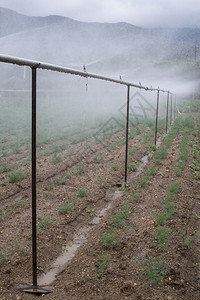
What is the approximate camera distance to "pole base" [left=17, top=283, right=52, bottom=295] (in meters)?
3.10

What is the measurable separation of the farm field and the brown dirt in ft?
0.03

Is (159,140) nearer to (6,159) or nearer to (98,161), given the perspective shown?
(98,161)

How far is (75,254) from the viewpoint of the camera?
3.90 m

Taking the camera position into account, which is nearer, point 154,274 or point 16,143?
point 154,274

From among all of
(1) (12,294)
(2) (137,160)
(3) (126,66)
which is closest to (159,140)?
(2) (137,160)

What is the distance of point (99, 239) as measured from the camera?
4.11 metres

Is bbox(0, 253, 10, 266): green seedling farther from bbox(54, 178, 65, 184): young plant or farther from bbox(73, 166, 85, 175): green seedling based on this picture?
bbox(73, 166, 85, 175): green seedling

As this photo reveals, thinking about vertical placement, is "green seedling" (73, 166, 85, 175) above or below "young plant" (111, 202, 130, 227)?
above

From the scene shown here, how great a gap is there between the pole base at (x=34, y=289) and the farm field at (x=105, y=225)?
57 millimetres

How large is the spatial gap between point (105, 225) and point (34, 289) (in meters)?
1.61

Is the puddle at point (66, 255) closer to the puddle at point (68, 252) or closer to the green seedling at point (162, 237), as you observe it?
the puddle at point (68, 252)

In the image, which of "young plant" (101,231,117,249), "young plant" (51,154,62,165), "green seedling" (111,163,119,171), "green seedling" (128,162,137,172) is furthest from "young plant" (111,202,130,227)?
"young plant" (51,154,62,165)

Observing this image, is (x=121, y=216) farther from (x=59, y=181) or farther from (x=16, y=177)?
(x=16, y=177)

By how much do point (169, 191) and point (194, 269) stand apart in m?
2.52
